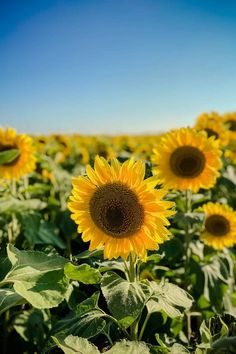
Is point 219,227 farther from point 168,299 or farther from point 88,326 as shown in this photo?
point 88,326

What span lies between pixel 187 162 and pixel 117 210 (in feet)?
4.62

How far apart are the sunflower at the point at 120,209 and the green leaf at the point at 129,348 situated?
1.10 ft

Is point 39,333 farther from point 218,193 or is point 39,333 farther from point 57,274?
point 218,193

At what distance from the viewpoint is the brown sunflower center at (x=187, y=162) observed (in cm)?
321

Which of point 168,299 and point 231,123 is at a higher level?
point 231,123

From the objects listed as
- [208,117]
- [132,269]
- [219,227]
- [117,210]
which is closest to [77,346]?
[132,269]

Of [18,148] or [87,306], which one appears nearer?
[87,306]

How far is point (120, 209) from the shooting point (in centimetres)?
194

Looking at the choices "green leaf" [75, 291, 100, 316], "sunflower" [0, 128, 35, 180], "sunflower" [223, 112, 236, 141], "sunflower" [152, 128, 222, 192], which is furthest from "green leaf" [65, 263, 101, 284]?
"sunflower" [223, 112, 236, 141]

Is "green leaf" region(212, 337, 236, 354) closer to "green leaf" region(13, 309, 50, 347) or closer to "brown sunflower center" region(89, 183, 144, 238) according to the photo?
"brown sunflower center" region(89, 183, 144, 238)

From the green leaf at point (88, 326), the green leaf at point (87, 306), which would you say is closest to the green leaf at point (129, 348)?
the green leaf at point (88, 326)

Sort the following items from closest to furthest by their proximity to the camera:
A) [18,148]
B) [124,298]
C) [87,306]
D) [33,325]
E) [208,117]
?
[124,298] → [87,306] → [33,325] → [18,148] → [208,117]

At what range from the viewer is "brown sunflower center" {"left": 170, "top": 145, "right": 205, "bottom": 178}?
3.21 meters

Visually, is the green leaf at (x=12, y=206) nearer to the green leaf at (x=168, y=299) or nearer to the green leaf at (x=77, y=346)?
the green leaf at (x=168, y=299)
